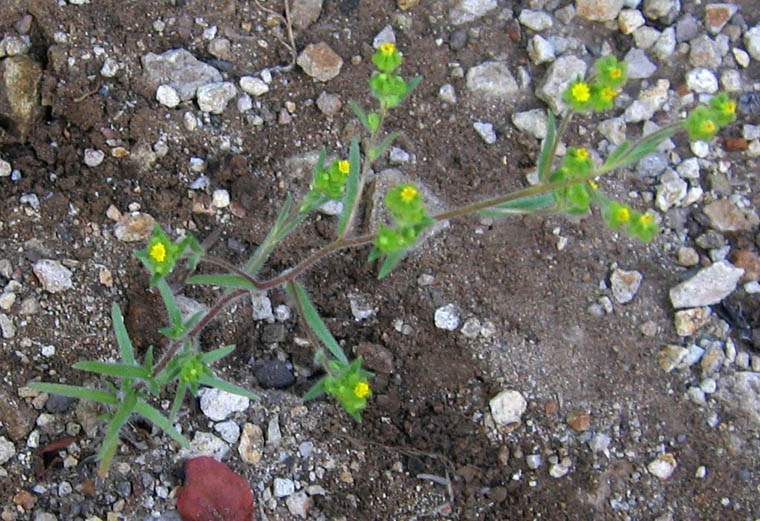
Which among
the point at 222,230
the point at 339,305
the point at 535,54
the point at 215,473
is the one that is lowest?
the point at 215,473

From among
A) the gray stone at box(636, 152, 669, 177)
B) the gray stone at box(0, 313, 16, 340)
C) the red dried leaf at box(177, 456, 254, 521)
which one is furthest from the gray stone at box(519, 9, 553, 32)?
the gray stone at box(0, 313, 16, 340)

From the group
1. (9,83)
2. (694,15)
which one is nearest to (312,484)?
(9,83)

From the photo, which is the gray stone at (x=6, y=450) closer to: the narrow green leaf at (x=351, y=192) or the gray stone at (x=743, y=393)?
the narrow green leaf at (x=351, y=192)

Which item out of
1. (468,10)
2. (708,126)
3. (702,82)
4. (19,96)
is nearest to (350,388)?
(708,126)

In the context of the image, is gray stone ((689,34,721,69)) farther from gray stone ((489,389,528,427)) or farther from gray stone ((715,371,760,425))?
gray stone ((489,389,528,427))

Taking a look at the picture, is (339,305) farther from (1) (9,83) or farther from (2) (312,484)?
(1) (9,83)

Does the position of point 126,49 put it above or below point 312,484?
above
